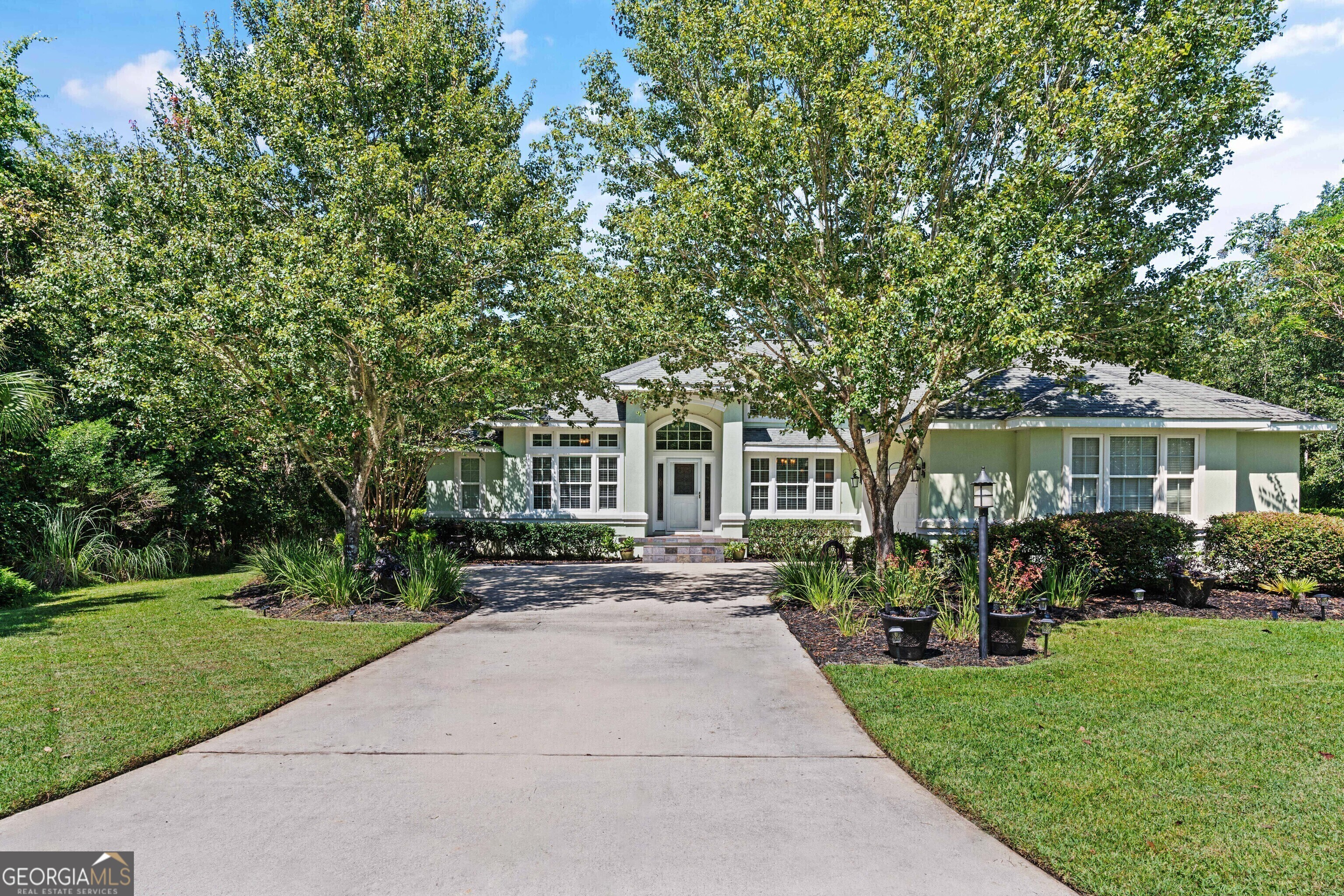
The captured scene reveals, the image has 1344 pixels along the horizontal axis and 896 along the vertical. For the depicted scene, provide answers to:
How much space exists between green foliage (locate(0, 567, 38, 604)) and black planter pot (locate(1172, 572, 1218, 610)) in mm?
18364

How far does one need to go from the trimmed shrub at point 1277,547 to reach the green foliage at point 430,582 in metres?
12.6

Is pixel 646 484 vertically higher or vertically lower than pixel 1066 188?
lower

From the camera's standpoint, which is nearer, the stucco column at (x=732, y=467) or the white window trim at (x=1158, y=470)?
the white window trim at (x=1158, y=470)

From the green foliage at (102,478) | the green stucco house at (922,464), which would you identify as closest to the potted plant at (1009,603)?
the green stucco house at (922,464)

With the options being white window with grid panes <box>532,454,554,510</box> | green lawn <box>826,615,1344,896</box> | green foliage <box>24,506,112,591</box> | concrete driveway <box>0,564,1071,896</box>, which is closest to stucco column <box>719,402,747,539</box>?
white window with grid panes <box>532,454,554,510</box>

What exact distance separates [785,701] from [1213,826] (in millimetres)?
3294

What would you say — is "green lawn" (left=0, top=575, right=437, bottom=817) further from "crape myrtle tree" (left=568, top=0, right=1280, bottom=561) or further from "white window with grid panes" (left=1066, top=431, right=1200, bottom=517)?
"white window with grid panes" (left=1066, top=431, right=1200, bottom=517)

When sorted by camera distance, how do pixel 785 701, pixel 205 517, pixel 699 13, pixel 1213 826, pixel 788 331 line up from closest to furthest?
pixel 1213 826 < pixel 785 701 < pixel 699 13 < pixel 788 331 < pixel 205 517

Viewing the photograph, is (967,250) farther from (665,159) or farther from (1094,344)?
(665,159)

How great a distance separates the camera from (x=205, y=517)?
16500 mm

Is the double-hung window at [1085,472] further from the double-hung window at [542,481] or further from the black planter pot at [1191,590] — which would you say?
the double-hung window at [542,481]

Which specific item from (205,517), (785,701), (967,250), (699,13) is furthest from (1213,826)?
(205,517)

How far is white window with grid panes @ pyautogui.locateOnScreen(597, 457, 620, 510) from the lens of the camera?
19141 mm

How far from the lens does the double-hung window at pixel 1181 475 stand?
568 inches
